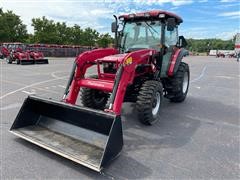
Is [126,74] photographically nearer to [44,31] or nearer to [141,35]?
[141,35]

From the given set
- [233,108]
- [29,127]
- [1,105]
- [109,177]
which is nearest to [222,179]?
[109,177]

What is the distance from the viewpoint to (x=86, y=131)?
393 cm

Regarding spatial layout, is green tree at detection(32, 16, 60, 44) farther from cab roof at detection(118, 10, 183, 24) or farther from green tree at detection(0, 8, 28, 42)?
cab roof at detection(118, 10, 183, 24)

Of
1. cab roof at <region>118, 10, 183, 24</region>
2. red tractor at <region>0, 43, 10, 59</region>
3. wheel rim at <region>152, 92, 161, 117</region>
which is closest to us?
wheel rim at <region>152, 92, 161, 117</region>

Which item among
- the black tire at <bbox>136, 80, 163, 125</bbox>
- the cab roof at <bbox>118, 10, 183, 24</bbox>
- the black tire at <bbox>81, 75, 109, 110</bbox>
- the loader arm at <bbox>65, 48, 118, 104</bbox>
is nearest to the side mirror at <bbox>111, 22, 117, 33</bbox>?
the cab roof at <bbox>118, 10, 183, 24</bbox>

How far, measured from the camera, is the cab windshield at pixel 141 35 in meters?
5.98

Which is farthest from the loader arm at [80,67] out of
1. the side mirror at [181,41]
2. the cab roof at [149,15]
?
the side mirror at [181,41]

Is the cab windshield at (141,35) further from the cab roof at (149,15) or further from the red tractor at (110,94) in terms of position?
the cab roof at (149,15)

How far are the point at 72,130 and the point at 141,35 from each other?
3.33 m

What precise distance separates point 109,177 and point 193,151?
1623 mm

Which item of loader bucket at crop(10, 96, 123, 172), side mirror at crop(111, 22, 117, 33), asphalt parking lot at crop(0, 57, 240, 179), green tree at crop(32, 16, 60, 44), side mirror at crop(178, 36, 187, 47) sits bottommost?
asphalt parking lot at crop(0, 57, 240, 179)

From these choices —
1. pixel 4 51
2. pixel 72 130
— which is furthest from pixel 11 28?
pixel 72 130

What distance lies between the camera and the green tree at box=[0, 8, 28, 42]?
38125 mm

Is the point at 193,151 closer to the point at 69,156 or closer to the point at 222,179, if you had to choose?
the point at 222,179
